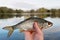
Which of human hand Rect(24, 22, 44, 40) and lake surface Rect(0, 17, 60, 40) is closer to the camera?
human hand Rect(24, 22, 44, 40)

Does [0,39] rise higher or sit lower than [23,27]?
lower

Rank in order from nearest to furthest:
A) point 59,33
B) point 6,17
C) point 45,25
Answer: point 45,25
point 59,33
point 6,17

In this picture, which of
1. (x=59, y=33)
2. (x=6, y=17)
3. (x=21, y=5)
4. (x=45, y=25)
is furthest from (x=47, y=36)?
(x=45, y=25)

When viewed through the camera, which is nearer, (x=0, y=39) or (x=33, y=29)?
(x=33, y=29)

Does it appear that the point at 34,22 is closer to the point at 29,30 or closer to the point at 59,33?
the point at 29,30

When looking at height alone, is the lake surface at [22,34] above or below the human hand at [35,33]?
below

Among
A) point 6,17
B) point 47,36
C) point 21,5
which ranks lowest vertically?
point 47,36

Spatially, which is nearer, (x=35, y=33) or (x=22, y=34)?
(x=35, y=33)

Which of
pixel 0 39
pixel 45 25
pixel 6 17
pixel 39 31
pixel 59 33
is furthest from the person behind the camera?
pixel 6 17

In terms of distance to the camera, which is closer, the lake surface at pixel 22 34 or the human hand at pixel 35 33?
the human hand at pixel 35 33

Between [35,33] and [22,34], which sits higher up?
[35,33]

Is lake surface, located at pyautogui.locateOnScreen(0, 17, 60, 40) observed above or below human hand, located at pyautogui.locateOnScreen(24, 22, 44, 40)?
below
